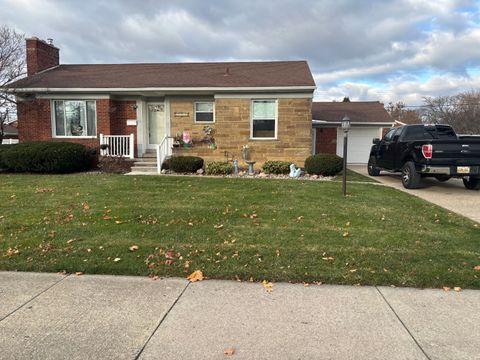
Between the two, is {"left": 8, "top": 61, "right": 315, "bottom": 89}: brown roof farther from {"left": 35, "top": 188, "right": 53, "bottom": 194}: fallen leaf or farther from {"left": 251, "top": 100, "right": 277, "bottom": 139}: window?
{"left": 35, "top": 188, "right": 53, "bottom": 194}: fallen leaf

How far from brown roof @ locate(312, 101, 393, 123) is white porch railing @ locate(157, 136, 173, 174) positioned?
10.3 m

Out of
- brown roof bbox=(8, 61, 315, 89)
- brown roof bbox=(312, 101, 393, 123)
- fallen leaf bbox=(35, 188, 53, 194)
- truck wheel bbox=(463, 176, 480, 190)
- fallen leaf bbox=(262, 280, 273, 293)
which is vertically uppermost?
brown roof bbox=(8, 61, 315, 89)

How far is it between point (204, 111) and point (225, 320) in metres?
13.2

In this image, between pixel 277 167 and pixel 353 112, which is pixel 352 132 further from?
pixel 277 167

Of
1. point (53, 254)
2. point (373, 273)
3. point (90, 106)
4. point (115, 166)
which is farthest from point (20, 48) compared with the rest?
point (373, 273)

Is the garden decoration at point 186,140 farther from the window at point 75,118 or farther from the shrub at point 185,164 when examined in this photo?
the window at point 75,118

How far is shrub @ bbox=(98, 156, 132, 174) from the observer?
45.8ft

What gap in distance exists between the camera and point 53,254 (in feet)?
16.2

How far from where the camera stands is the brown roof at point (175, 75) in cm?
1511

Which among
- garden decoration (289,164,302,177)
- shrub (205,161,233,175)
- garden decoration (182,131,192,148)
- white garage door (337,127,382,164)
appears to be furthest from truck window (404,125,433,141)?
white garage door (337,127,382,164)

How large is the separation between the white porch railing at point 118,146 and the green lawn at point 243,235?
5764mm

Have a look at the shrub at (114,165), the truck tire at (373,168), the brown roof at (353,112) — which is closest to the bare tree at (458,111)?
the brown roof at (353,112)

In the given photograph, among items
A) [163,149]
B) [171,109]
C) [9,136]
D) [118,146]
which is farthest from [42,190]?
[9,136]

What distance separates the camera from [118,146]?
49.9 feet
